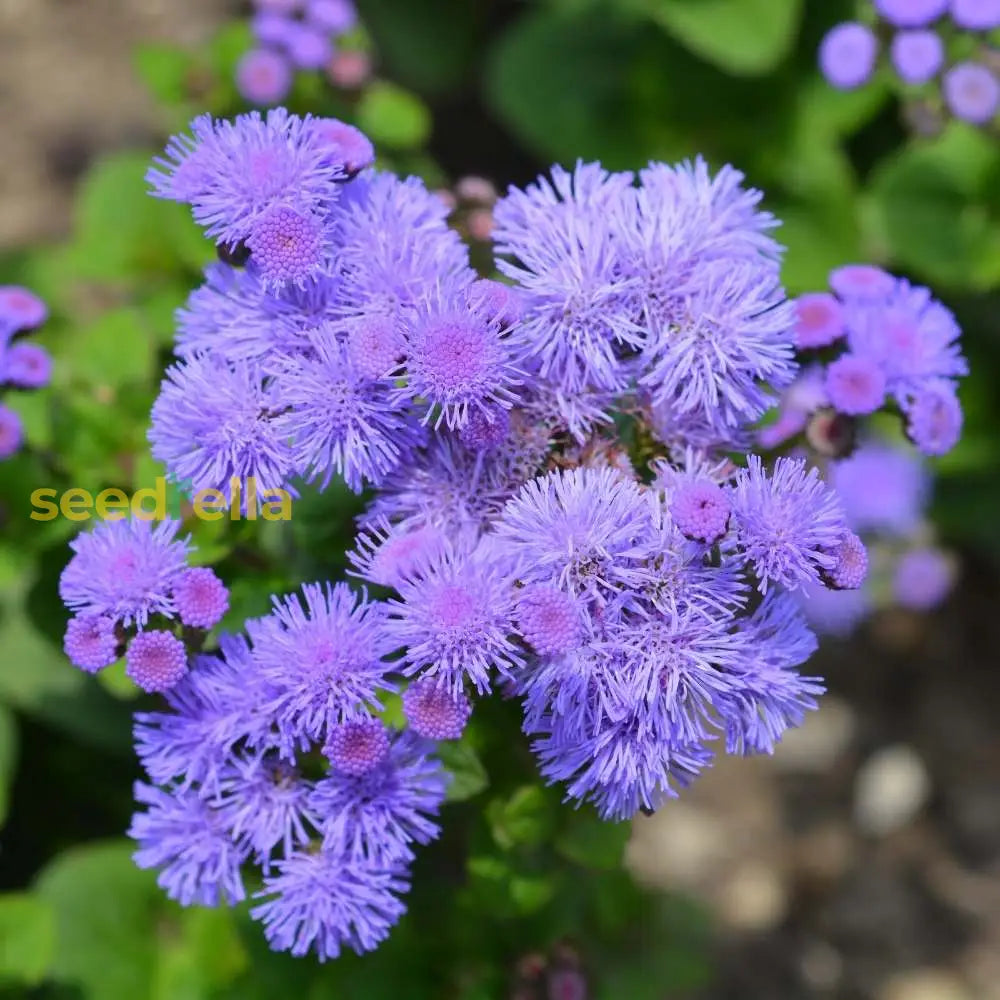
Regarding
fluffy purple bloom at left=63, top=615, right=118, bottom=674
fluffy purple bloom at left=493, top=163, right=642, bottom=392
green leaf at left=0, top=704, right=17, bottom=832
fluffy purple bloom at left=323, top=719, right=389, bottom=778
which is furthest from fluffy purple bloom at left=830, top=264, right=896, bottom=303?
green leaf at left=0, top=704, right=17, bottom=832

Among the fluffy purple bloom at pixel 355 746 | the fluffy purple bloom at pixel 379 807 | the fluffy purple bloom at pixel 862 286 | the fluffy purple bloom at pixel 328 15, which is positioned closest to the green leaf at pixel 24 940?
the fluffy purple bloom at pixel 379 807

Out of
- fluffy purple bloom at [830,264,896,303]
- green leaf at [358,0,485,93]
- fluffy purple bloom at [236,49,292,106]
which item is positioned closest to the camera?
fluffy purple bloom at [830,264,896,303]

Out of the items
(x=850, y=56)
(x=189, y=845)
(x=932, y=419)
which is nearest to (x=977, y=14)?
(x=850, y=56)

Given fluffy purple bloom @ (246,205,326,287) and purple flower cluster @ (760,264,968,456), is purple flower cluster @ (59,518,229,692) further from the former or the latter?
purple flower cluster @ (760,264,968,456)

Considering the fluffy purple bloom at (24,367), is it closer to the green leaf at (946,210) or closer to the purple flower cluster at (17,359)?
the purple flower cluster at (17,359)

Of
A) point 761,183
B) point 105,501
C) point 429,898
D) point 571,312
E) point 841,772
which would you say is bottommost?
point 429,898

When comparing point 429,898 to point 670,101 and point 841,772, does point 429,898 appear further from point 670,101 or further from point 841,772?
point 670,101

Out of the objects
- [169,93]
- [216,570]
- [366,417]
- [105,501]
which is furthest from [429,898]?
[169,93]
